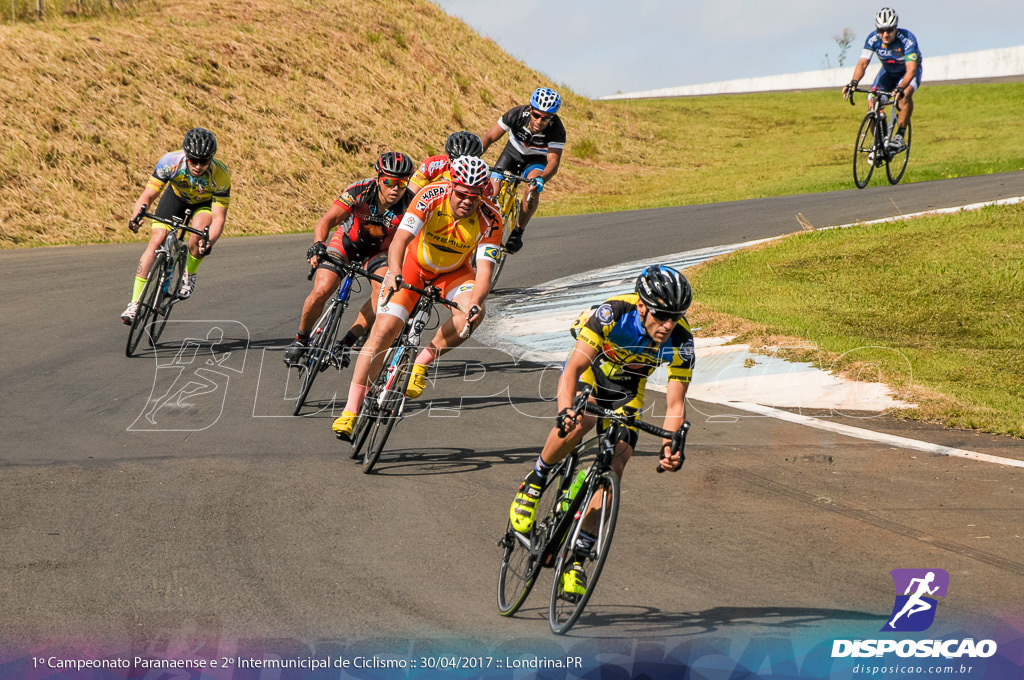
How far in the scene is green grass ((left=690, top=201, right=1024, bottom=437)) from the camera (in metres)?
10.3

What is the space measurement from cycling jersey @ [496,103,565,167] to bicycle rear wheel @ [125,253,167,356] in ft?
14.5

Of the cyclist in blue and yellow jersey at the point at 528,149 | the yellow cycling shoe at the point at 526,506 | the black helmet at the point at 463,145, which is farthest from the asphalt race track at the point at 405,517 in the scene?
the cyclist in blue and yellow jersey at the point at 528,149

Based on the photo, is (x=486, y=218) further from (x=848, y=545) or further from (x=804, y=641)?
(x=804, y=641)

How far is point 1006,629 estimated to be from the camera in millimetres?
5176

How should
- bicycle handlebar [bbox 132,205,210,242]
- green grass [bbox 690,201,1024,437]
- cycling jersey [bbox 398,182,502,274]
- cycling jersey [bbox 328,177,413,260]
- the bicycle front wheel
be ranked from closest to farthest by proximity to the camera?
the bicycle front wheel, cycling jersey [bbox 398,182,502,274], cycling jersey [bbox 328,177,413,260], green grass [bbox 690,201,1024,437], bicycle handlebar [bbox 132,205,210,242]

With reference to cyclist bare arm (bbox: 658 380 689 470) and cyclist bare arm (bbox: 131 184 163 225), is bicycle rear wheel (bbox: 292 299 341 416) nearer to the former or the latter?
cyclist bare arm (bbox: 131 184 163 225)

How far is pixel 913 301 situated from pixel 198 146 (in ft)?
29.1

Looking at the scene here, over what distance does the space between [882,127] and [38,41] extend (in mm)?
21295

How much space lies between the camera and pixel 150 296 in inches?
449

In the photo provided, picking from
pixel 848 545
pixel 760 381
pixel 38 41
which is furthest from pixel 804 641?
pixel 38 41

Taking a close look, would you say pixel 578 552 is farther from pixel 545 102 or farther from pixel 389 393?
pixel 545 102

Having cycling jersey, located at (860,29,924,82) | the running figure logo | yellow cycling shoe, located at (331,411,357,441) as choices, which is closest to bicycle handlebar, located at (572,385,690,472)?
the running figure logo

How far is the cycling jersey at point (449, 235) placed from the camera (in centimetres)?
827

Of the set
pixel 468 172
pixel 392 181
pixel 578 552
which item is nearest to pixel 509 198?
pixel 392 181
